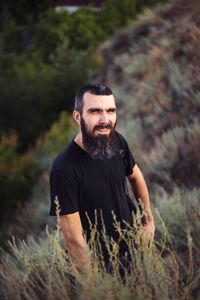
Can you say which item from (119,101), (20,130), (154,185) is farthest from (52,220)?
(20,130)

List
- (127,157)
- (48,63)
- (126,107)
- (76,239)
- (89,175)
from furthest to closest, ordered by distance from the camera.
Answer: (48,63), (126,107), (127,157), (89,175), (76,239)

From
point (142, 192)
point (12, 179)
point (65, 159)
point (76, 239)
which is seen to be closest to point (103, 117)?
point (65, 159)

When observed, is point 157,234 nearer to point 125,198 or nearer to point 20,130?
point 125,198

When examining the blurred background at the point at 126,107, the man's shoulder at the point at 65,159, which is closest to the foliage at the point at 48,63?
the blurred background at the point at 126,107

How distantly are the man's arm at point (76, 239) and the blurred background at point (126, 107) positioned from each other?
67 cm

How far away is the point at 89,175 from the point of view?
11.5 ft

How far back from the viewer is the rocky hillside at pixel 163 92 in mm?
7391

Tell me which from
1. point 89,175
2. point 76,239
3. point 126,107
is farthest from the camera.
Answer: point 126,107

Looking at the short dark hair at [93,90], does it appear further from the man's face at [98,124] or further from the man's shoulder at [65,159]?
the man's shoulder at [65,159]

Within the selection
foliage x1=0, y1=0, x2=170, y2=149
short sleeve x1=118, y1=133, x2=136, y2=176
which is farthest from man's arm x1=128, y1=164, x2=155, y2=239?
foliage x1=0, y1=0, x2=170, y2=149

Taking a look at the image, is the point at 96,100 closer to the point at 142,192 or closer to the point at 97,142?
the point at 97,142

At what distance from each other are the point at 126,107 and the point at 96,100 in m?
8.88

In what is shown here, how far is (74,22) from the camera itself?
27828 mm

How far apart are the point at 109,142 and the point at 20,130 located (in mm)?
14971
